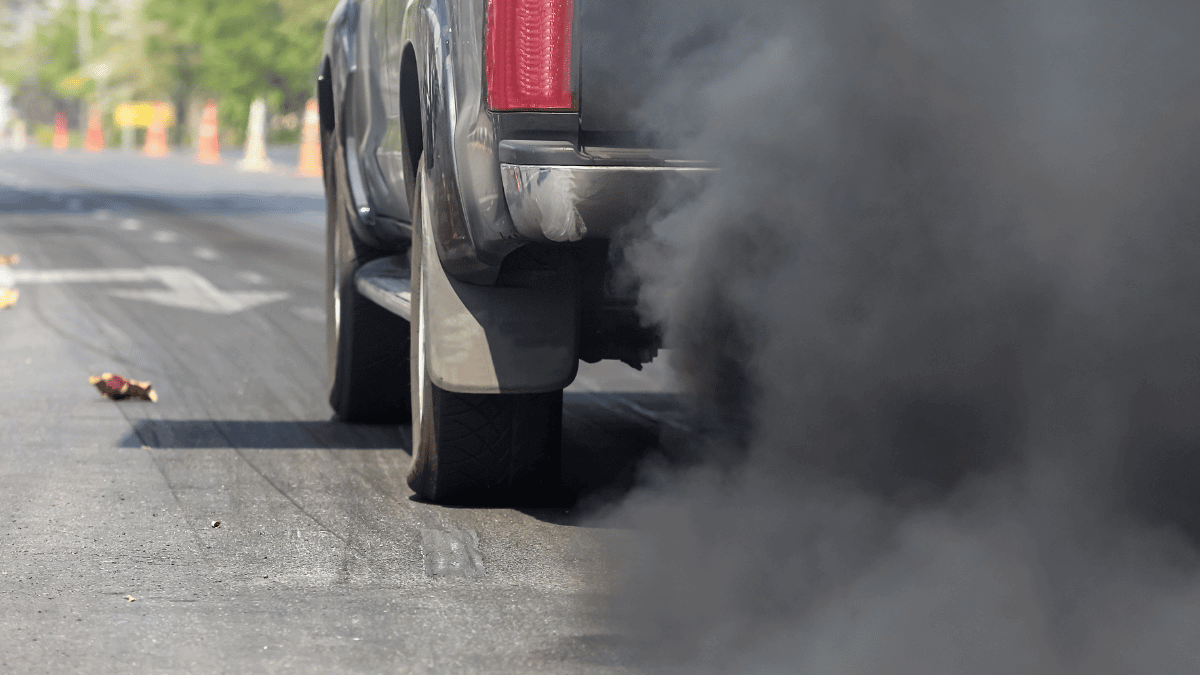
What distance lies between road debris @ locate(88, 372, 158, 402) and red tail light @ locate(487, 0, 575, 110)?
3372 millimetres

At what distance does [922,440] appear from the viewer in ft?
12.9

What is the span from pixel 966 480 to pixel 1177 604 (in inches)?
26.8

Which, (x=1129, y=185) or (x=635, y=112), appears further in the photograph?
(x=635, y=112)

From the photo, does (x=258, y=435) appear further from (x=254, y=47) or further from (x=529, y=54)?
(x=254, y=47)

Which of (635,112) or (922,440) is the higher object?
(635,112)

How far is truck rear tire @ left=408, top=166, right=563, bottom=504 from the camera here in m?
4.50

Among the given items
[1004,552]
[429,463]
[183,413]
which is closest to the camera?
[1004,552]

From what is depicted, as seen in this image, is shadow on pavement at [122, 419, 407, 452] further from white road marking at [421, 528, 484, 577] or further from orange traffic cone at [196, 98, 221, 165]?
orange traffic cone at [196, 98, 221, 165]

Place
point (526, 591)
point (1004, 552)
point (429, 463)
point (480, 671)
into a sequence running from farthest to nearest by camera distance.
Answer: point (429, 463)
point (526, 591)
point (1004, 552)
point (480, 671)

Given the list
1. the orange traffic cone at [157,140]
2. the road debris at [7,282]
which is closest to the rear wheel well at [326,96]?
the road debris at [7,282]

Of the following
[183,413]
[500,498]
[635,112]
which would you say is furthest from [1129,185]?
[183,413]

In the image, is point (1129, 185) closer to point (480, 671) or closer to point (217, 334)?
point (480, 671)

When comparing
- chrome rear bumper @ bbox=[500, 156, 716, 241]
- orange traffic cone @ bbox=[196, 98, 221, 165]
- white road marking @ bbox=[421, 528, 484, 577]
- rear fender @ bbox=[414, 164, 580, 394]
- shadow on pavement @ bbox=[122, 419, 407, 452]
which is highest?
chrome rear bumper @ bbox=[500, 156, 716, 241]

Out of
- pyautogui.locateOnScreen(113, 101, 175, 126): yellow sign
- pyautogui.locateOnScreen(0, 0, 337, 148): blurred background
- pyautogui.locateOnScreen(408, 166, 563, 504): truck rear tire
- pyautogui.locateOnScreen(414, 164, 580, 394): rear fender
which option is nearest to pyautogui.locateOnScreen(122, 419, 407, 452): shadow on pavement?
pyautogui.locateOnScreen(408, 166, 563, 504): truck rear tire
